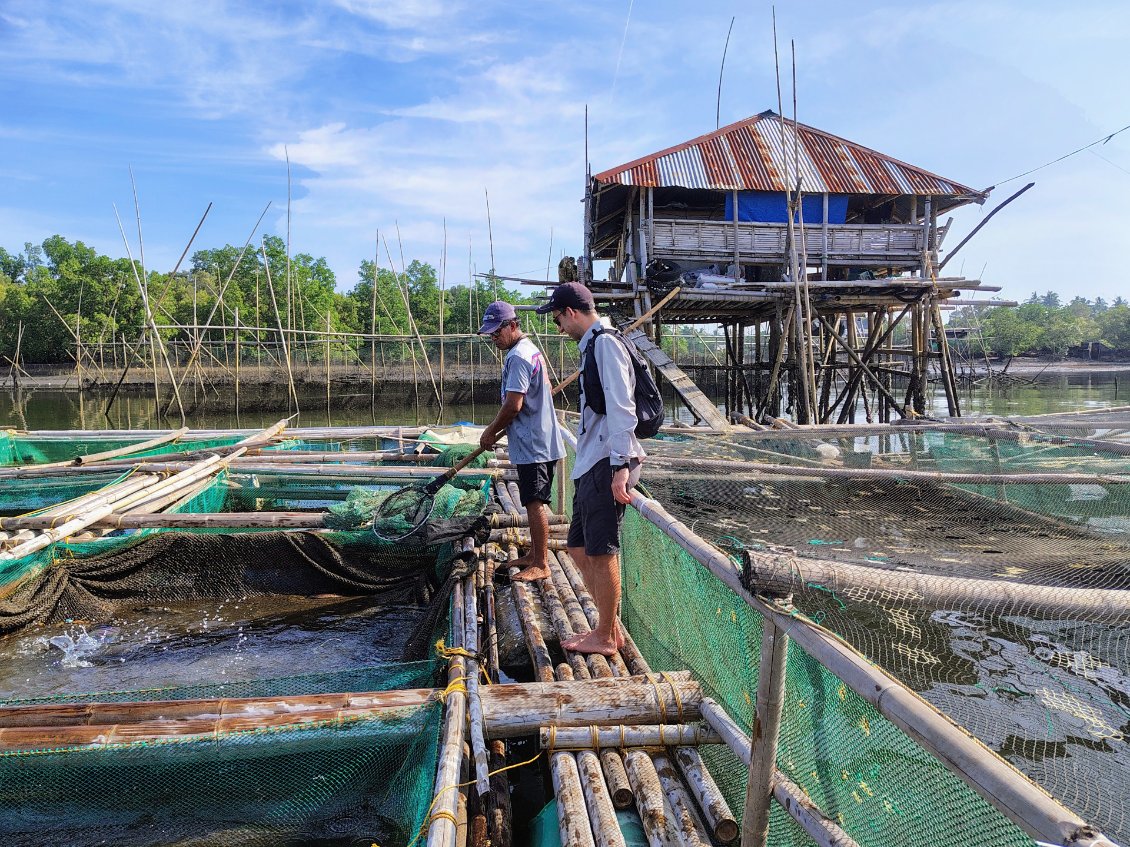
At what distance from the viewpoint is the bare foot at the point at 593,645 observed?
311cm

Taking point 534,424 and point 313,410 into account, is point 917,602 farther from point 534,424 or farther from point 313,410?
point 313,410

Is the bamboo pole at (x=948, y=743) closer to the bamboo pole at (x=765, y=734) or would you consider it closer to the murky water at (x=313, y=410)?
the bamboo pole at (x=765, y=734)

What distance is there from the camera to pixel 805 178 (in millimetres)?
13469

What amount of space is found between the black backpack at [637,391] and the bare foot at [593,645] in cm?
94

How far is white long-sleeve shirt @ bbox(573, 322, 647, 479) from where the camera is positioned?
9.45ft

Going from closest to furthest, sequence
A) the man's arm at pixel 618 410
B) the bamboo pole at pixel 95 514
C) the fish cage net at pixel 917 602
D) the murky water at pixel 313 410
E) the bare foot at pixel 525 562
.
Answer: the fish cage net at pixel 917 602 → the man's arm at pixel 618 410 → the bare foot at pixel 525 562 → the bamboo pole at pixel 95 514 → the murky water at pixel 313 410

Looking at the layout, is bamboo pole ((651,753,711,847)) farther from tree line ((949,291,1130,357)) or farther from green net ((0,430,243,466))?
tree line ((949,291,1130,357))

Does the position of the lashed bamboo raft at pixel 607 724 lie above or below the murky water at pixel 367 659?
above

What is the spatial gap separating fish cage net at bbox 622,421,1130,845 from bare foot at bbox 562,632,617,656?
25 cm

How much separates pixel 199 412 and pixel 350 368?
518cm

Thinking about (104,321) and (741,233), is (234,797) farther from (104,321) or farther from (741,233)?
(104,321)

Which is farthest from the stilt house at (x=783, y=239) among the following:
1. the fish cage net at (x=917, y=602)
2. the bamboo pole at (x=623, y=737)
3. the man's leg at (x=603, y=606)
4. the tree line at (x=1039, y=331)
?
the tree line at (x=1039, y=331)

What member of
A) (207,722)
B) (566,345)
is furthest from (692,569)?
(566,345)

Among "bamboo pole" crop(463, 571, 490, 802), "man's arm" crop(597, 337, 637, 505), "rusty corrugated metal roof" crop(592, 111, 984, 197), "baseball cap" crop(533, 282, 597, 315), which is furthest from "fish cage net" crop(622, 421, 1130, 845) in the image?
"rusty corrugated metal roof" crop(592, 111, 984, 197)
